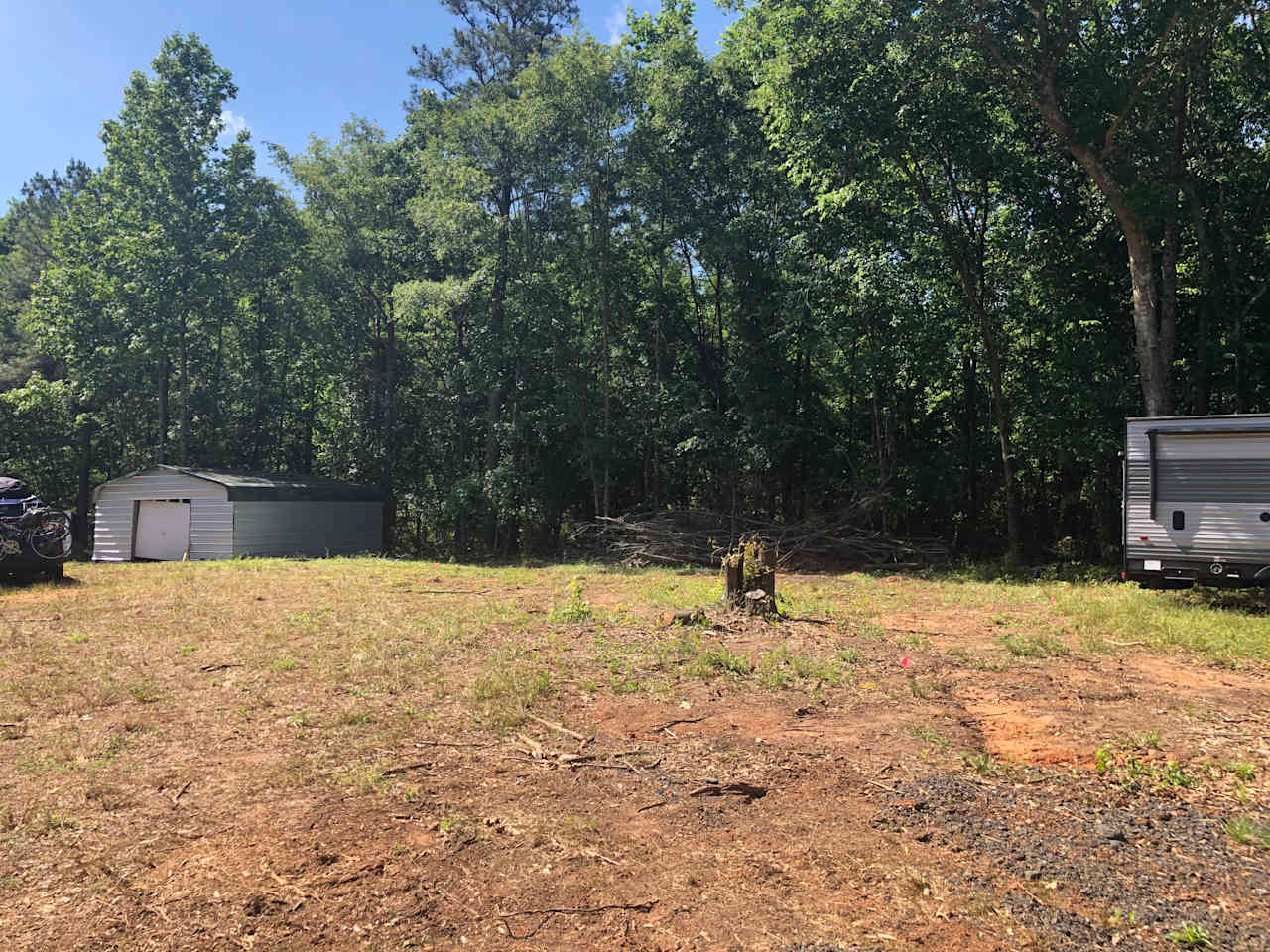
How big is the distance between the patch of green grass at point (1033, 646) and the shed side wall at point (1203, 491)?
315cm

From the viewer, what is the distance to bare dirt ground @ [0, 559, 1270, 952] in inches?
118

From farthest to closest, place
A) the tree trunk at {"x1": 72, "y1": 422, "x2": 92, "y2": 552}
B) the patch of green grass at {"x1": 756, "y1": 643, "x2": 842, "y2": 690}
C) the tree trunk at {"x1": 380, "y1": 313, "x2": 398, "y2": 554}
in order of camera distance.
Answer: the tree trunk at {"x1": 72, "y1": 422, "x2": 92, "y2": 552} → the tree trunk at {"x1": 380, "y1": 313, "x2": 398, "y2": 554} → the patch of green grass at {"x1": 756, "y1": 643, "x2": 842, "y2": 690}

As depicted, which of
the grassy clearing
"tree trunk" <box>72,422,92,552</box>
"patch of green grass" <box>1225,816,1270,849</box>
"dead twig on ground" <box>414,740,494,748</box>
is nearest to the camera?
"patch of green grass" <box>1225,816,1270,849</box>

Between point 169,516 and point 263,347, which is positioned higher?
point 263,347

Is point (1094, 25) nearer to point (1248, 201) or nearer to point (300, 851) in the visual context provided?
point (1248, 201)

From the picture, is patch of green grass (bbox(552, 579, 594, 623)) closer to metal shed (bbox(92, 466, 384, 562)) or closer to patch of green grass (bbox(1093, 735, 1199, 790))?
patch of green grass (bbox(1093, 735, 1199, 790))

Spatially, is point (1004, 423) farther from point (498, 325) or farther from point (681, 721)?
point (498, 325)

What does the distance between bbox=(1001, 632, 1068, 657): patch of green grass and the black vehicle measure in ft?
53.0

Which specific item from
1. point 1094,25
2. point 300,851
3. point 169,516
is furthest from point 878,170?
point 169,516

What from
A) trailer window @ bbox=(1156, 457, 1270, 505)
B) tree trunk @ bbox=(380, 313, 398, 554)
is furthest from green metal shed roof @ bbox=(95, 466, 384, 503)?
trailer window @ bbox=(1156, 457, 1270, 505)

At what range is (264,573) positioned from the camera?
1596 cm

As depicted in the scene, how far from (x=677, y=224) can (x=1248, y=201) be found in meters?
12.0

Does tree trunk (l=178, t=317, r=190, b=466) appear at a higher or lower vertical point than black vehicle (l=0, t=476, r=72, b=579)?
higher

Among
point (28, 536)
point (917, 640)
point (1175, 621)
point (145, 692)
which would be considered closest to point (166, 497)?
point (28, 536)
